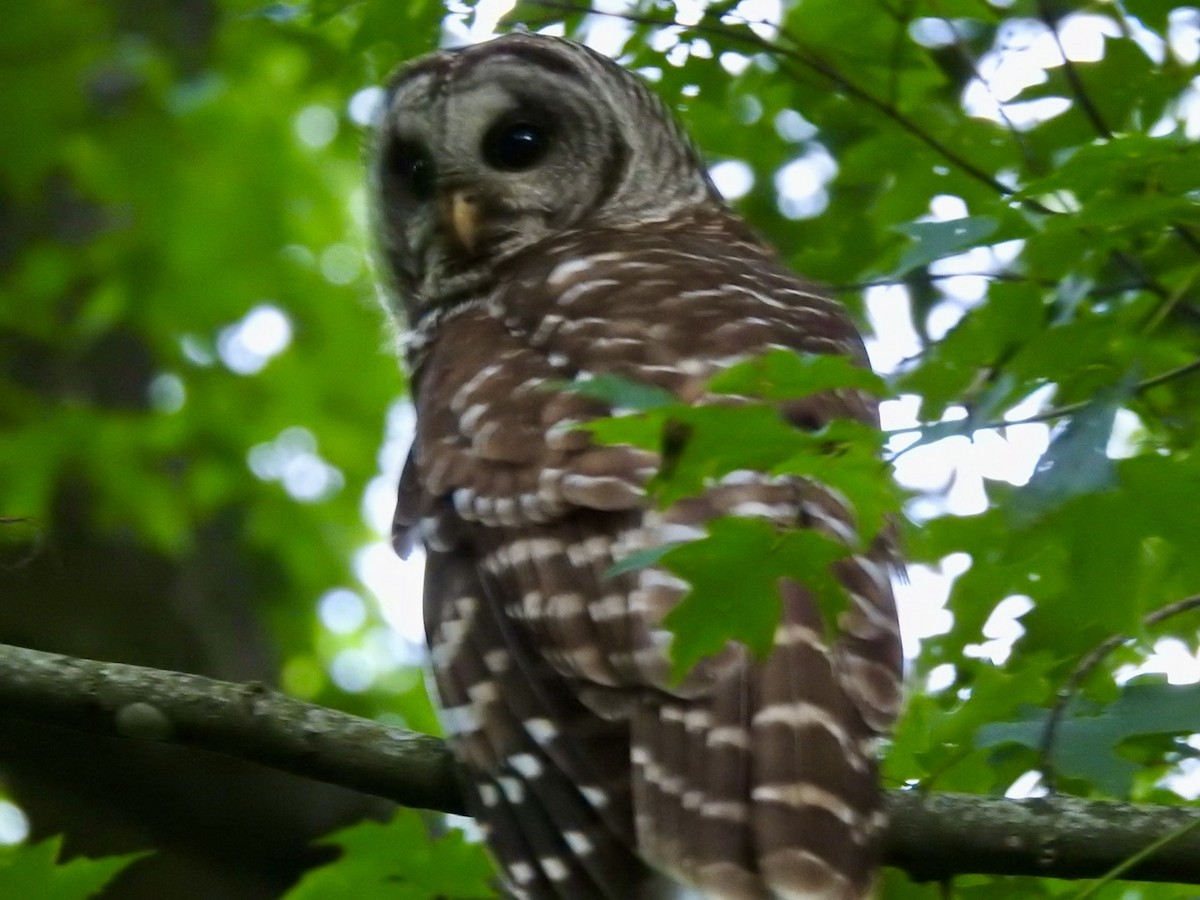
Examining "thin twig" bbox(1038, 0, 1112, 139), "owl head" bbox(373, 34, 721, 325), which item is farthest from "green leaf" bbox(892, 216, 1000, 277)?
"owl head" bbox(373, 34, 721, 325)

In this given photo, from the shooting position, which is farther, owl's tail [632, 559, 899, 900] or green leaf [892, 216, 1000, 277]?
green leaf [892, 216, 1000, 277]

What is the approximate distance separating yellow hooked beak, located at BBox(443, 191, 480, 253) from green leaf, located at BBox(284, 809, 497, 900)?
1.68m

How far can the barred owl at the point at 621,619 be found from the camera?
8.61ft

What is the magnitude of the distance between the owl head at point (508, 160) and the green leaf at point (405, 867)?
1.62 metres

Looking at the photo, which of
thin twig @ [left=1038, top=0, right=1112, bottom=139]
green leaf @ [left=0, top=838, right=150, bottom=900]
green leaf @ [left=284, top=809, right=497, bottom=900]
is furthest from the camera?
thin twig @ [left=1038, top=0, right=1112, bottom=139]

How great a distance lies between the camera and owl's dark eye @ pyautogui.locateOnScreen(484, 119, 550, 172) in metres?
4.96

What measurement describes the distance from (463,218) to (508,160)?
1.01 feet

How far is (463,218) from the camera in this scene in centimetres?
476

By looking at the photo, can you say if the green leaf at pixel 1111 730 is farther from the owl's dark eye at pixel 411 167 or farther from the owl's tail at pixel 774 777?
the owl's dark eye at pixel 411 167

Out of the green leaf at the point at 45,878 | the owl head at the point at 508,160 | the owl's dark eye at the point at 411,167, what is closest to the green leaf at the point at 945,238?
the green leaf at the point at 45,878

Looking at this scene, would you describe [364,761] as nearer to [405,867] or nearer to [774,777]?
[774,777]

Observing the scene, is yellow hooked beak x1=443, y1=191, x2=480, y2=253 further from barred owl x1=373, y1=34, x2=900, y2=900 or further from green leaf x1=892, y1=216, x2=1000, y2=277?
green leaf x1=892, y1=216, x2=1000, y2=277

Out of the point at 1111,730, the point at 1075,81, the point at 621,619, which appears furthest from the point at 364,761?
the point at 1075,81

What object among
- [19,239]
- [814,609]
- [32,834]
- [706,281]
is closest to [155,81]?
[19,239]
